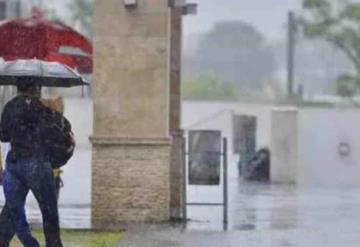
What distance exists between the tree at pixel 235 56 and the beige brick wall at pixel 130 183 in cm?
4745

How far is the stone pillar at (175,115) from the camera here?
52.5ft

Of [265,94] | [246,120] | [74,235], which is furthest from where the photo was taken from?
[265,94]

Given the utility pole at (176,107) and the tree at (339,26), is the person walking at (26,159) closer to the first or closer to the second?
the utility pole at (176,107)

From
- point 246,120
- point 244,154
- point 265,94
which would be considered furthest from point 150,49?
point 265,94

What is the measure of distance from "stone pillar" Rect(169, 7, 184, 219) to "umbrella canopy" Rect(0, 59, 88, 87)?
4.30m

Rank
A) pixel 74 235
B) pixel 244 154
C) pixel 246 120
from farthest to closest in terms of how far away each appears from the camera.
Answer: pixel 246 120 → pixel 244 154 → pixel 74 235

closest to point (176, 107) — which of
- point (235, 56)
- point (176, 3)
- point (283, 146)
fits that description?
point (176, 3)

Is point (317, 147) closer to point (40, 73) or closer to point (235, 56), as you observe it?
point (40, 73)

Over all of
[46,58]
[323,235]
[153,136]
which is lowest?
[323,235]

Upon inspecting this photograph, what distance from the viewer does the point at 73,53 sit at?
1727cm

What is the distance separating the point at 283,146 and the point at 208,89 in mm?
33748

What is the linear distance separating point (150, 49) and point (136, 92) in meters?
0.64

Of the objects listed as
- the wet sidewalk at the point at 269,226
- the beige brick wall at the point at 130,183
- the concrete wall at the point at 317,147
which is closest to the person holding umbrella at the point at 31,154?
the wet sidewalk at the point at 269,226

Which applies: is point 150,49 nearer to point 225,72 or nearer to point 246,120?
point 246,120
